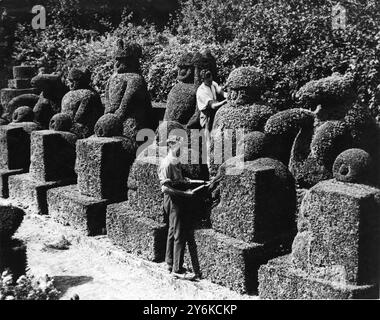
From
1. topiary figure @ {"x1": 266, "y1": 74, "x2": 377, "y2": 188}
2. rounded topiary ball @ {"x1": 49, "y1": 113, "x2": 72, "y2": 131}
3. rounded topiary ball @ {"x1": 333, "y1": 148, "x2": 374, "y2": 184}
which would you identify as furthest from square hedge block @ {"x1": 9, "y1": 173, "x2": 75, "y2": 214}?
rounded topiary ball @ {"x1": 333, "y1": 148, "x2": 374, "y2": 184}

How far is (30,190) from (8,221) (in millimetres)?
3541

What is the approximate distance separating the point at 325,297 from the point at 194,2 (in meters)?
13.4

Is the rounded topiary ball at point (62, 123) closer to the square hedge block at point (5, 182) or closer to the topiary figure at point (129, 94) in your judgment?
the topiary figure at point (129, 94)

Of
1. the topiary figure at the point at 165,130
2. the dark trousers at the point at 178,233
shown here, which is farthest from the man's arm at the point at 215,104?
the dark trousers at the point at 178,233

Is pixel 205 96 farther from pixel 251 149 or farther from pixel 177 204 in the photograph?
pixel 177 204

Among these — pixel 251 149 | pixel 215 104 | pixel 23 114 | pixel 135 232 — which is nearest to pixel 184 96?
pixel 215 104

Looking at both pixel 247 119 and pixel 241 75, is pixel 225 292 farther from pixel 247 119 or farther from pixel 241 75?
pixel 241 75

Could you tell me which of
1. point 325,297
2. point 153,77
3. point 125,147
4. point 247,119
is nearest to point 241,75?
point 247,119

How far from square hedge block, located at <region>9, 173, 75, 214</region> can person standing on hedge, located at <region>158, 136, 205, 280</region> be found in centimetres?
371

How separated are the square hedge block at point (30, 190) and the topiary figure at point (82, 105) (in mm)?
1007

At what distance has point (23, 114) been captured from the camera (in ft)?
37.9

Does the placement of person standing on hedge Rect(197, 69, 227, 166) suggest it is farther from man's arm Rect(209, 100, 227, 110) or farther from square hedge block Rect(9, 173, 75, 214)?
square hedge block Rect(9, 173, 75, 214)

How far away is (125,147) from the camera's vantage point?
8.74m

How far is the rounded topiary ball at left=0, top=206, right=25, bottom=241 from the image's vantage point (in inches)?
255
